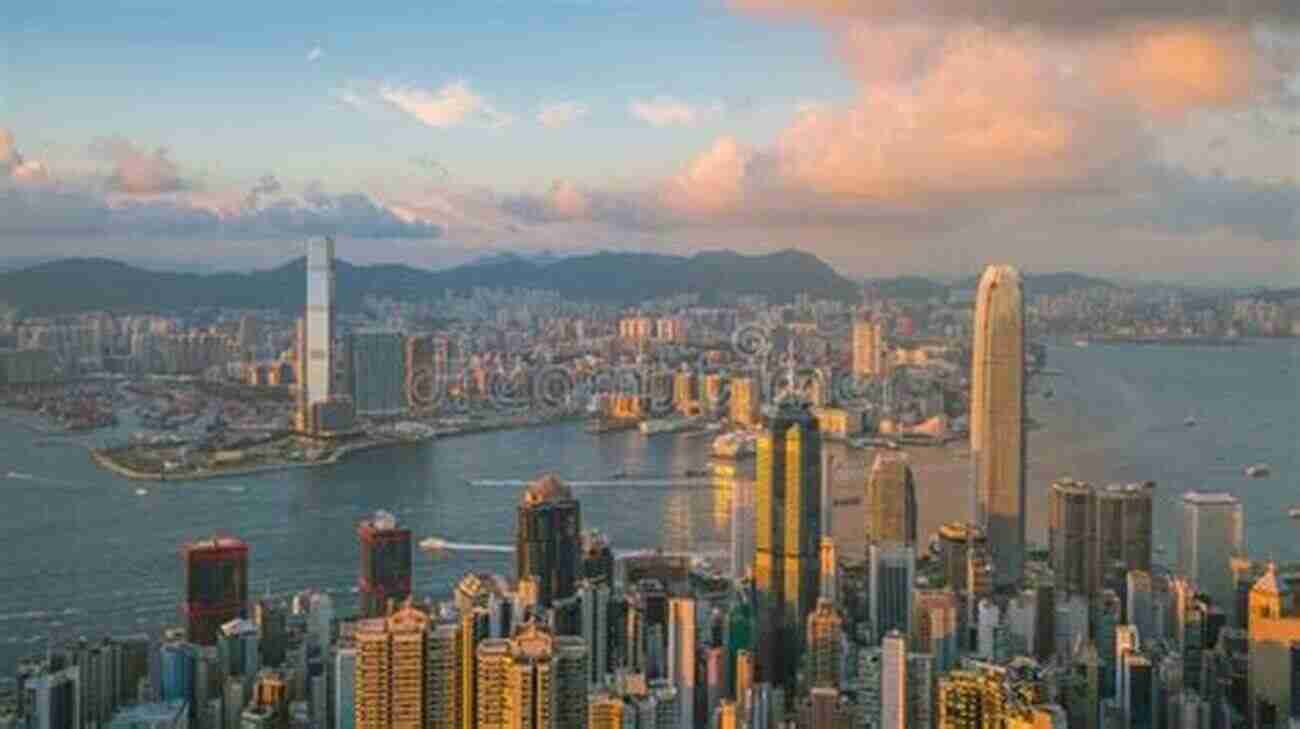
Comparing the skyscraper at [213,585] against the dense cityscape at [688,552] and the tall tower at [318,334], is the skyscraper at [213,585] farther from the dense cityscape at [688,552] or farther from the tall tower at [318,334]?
the tall tower at [318,334]

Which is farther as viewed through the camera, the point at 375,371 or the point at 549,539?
the point at 375,371

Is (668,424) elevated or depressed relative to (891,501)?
elevated

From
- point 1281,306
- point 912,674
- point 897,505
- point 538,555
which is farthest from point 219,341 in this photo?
point 1281,306

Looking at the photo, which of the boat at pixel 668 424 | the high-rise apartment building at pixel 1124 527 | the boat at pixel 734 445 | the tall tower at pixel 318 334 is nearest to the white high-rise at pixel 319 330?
the tall tower at pixel 318 334

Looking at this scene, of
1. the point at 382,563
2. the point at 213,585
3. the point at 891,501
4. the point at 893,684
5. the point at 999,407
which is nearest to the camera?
the point at 893,684

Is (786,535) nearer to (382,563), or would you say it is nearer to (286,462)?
(382,563)

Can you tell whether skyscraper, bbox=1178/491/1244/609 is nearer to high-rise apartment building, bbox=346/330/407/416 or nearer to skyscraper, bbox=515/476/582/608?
skyscraper, bbox=515/476/582/608

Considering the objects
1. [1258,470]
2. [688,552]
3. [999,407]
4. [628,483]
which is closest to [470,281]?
[628,483]
